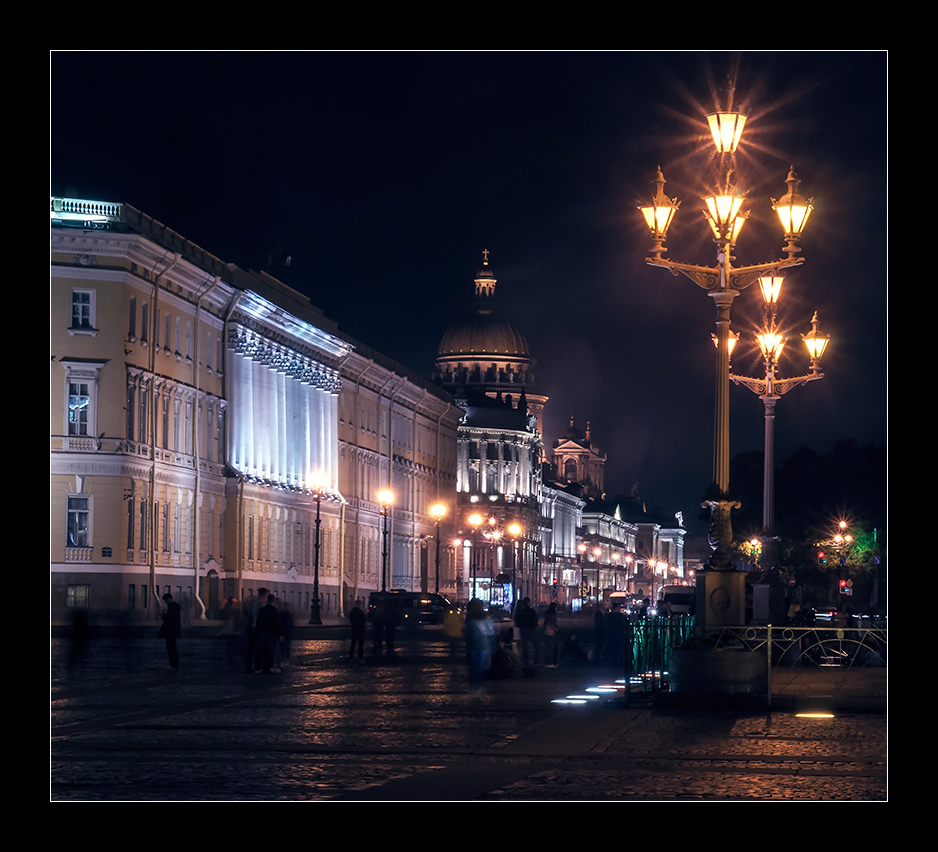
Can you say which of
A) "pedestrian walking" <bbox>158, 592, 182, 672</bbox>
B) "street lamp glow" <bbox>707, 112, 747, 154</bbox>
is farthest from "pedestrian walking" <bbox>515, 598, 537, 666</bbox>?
"street lamp glow" <bbox>707, 112, 747, 154</bbox>

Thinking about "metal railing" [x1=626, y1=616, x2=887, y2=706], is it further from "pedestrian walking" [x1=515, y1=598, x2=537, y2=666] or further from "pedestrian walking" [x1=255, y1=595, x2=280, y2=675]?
"pedestrian walking" [x1=515, y1=598, x2=537, y2=666]

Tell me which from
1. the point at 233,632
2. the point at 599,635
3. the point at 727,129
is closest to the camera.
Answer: the point at 727,129

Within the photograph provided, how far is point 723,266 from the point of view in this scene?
2691 centimetres

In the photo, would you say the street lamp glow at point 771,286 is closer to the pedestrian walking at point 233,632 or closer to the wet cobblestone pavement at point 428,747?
the wet cobblestone pavement at point 428,747

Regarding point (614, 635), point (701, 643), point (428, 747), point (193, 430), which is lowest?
point (614, 635)

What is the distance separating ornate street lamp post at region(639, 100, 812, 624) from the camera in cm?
2606

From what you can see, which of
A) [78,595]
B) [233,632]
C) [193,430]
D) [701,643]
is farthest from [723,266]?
[193,430]

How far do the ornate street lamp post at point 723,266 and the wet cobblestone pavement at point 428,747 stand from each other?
6.71ft

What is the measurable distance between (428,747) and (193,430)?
59761mm

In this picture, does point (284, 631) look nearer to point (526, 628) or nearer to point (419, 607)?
point (526, 628)

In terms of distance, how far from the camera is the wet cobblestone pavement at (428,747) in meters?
16.0

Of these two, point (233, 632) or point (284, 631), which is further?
point (233, 632)
